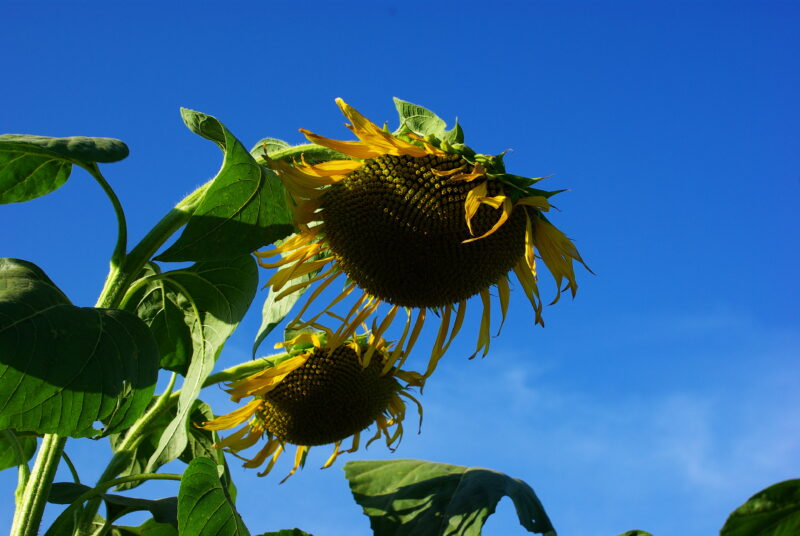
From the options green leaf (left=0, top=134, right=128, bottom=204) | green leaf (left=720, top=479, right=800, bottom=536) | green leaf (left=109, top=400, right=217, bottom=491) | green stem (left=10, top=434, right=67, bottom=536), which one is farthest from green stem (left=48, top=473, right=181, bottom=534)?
green leaf (left=720, top=479, right=800, bottom=536)

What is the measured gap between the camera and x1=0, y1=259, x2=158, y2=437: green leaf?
6.78 ft

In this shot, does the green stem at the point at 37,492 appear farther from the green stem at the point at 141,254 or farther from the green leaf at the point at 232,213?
the green leaf at the point at 232,213

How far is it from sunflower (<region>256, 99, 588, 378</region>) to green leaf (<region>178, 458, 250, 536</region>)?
2.61 feet

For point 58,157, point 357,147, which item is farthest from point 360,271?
point 58,157

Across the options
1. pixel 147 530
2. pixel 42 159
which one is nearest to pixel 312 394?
pixel 147 530

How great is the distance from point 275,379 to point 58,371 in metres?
1.39

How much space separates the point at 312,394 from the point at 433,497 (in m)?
0.65

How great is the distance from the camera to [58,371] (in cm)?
211

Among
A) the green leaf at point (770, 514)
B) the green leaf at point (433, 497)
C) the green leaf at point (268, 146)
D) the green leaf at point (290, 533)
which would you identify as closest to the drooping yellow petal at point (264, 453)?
the green leaf at point (433, 497)

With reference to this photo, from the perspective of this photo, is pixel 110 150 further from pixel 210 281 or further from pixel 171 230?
pixel 210 281

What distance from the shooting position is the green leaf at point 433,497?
2.93m

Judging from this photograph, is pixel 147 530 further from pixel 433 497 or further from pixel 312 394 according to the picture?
pixel 433 497

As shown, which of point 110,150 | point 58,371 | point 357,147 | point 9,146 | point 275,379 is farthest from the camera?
point 275,379

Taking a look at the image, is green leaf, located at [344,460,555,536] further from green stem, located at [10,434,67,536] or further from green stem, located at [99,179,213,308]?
green stem, located at [99,179,213,308]
